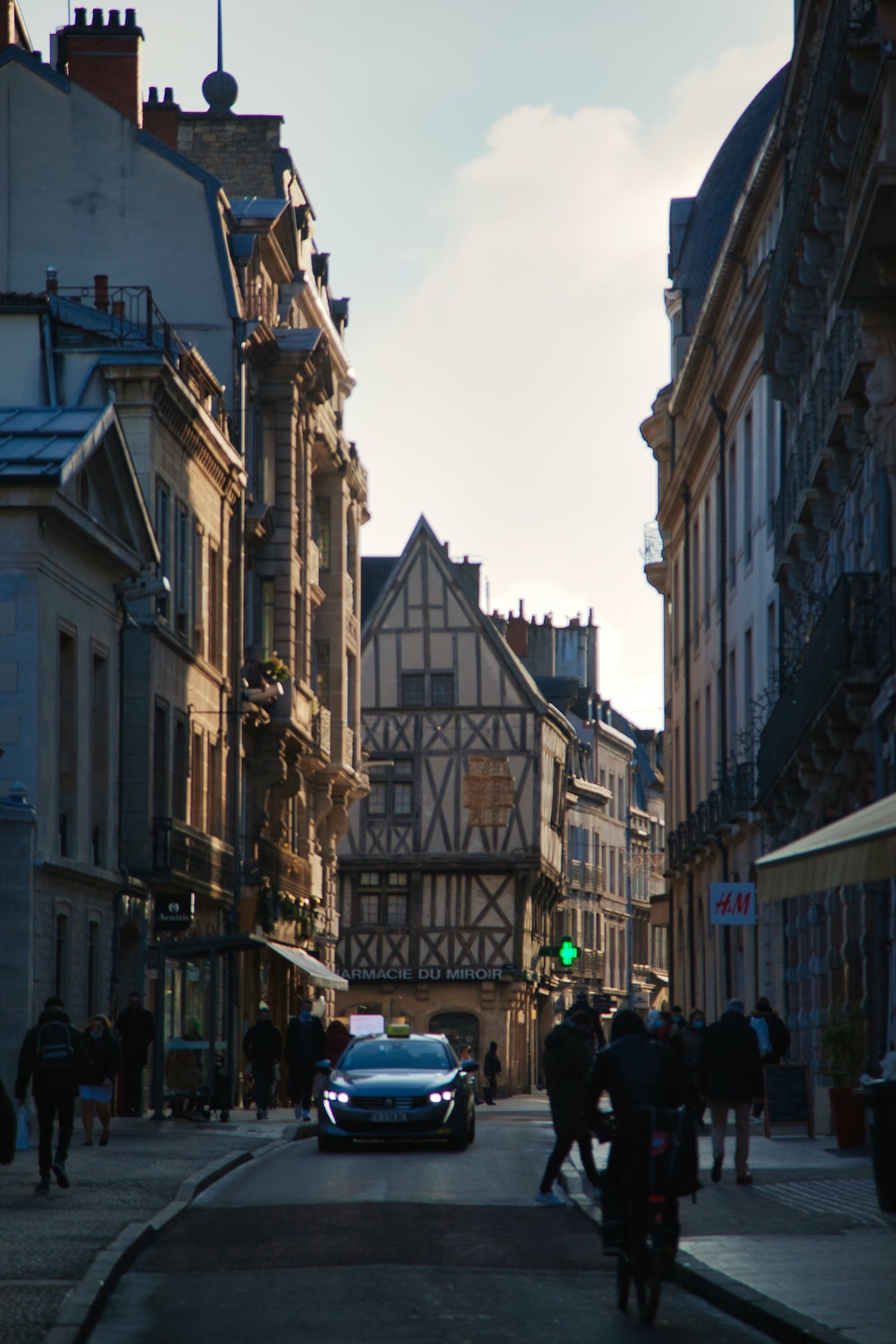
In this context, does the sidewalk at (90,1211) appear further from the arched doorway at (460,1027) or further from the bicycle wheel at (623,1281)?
the arched doorway at (460,1027)

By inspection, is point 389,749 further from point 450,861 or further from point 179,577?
point 179,577

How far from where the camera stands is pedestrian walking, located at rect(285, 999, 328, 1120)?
3294cm

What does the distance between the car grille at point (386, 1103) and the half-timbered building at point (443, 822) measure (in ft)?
138

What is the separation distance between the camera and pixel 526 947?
68.8 meters

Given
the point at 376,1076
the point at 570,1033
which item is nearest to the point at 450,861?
the point at 376,1076

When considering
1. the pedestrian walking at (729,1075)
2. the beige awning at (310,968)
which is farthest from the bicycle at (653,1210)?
the beige awning at (310,968)

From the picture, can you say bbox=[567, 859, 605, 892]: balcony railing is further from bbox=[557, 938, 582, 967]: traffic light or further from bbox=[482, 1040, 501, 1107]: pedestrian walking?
bbox=[557, 938, 582, 967]: traffic light

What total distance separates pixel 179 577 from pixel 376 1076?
14.6 m

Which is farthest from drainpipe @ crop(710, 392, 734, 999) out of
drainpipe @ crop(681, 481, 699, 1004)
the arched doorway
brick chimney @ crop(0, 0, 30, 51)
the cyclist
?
the cyclist

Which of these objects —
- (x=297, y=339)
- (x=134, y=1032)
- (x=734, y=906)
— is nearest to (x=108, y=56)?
(x=297, y=339)

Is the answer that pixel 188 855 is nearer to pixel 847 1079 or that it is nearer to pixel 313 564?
pixel 313 564

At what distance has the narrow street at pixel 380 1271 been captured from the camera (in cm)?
1039

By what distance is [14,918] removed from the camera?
26000 mm

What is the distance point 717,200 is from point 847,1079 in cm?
3406
